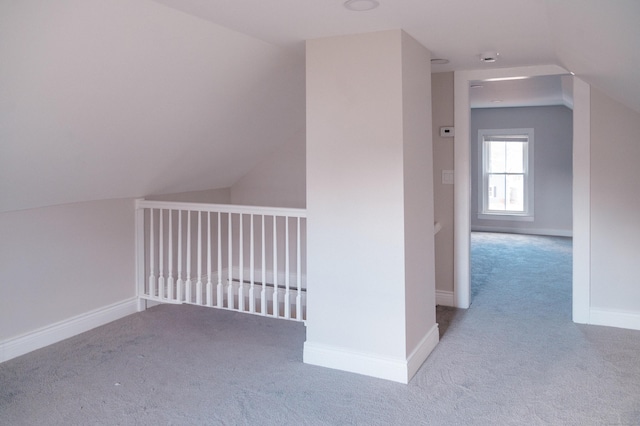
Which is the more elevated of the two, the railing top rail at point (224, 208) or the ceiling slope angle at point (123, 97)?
the ceiling slope angle at point (123, 97)

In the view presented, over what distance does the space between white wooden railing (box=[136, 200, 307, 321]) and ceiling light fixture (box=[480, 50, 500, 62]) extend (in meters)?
1.66

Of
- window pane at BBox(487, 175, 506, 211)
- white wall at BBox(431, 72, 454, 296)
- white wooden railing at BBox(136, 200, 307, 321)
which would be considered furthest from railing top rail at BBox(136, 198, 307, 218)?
window pane at BBox(487, 175, 506, 211)

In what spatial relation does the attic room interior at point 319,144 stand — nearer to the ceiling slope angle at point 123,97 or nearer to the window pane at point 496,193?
the ceiling slope angle at point 123,97

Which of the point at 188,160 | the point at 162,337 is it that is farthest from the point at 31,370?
the point at 188,160

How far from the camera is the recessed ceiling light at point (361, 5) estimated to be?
239cm

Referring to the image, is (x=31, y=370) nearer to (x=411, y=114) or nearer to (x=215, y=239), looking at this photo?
(x=215, y=239)

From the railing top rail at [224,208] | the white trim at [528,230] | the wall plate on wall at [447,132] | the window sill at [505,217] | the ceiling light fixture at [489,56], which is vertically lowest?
the white trim at [528,230]

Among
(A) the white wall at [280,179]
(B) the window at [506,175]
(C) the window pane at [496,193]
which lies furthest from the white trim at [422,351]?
(C) the window pane at [496,193]

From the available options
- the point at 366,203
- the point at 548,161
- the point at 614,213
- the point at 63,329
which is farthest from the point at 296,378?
the point at 548,161

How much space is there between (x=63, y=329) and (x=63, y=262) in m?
0.46

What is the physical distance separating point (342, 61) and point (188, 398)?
2032mm

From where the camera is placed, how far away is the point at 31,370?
121 inches

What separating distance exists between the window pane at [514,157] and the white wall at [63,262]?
21.4ft

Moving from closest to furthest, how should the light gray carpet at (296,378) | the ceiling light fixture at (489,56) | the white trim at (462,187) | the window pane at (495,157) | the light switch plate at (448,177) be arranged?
1. the light gray carpet at (296,378)
2. the ceiling light fixture at (489,56)
3. the white trim at (462,187)
4. the light switch plate at (448,177)
5. the window pane at (495,157)
